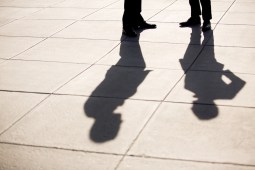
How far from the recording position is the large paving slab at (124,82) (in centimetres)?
561

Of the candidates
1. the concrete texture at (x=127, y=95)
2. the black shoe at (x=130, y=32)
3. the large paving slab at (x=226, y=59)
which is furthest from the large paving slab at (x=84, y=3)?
the large paving slab at (x=226, y=59)

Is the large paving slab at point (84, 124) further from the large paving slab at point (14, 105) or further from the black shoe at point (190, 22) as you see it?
the black shoe at point (190, 22)

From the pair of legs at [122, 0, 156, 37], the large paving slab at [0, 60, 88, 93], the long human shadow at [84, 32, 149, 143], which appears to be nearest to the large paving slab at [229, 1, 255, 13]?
the pair of legs at [122, 0, 156, 37]

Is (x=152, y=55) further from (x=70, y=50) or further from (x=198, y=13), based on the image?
(x=198, y=13)

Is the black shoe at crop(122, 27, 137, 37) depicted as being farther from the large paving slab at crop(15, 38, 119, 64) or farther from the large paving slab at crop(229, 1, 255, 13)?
the large paving slab at crop(229, 1, 255, 13)

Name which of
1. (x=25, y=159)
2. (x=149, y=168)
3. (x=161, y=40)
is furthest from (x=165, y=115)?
(x=161, y=40)

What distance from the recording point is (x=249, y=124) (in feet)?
15.1

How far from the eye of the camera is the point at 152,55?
23.1 ft

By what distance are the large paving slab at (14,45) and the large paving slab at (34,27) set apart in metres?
0.30

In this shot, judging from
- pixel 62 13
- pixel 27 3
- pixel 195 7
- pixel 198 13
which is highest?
pixel 195 7

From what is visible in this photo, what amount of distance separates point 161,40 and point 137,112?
3065 mm

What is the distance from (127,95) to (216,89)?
124cm

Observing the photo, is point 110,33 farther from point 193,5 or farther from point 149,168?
point 149,168

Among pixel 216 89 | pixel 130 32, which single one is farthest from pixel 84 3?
pixel 216 89
